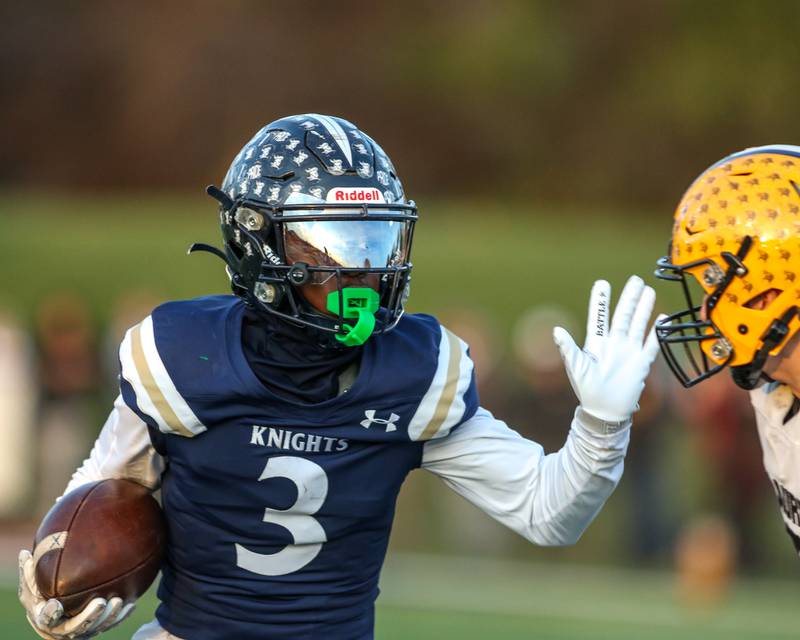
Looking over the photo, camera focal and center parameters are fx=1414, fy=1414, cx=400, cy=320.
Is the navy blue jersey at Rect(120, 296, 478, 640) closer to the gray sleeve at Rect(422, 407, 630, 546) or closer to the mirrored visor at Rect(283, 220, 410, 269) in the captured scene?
the gray sleeve at Rect(422, 407, 630, 546)

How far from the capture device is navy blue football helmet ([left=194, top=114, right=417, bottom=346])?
332 cm

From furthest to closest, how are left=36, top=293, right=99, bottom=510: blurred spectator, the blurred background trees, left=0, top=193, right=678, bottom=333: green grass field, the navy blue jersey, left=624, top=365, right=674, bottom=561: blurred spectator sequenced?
the blurred background trees, left=0, top=193, right=678, bottom=333: green grass field, left=36, top=293, right=99, bottom=510: blurred spectator, left=624, top=365, right=674, bottom=561: blurred spectator, the navy blue jersey

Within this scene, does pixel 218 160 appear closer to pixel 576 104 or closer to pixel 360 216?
pixel 576 104

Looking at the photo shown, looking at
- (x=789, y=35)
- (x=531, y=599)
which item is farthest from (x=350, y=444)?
(x=789, y=35)

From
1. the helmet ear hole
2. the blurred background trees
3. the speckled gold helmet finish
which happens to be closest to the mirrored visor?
the helmet ear hole

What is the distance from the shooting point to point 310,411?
3359 mm

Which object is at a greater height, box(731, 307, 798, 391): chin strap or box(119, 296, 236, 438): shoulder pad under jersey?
box(731, 307, 798, 391): chin strap

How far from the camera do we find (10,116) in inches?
776

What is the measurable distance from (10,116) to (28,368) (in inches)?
401

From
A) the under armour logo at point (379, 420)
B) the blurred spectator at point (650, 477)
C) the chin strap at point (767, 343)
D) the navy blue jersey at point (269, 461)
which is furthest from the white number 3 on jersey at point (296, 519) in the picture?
the blurred spectator at point (650, 477)

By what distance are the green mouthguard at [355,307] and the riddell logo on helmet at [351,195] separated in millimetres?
213

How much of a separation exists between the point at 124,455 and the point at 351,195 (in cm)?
87

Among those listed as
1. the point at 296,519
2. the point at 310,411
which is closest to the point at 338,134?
the point at 310,411

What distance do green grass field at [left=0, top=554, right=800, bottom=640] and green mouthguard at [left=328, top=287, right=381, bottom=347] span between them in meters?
3.61
